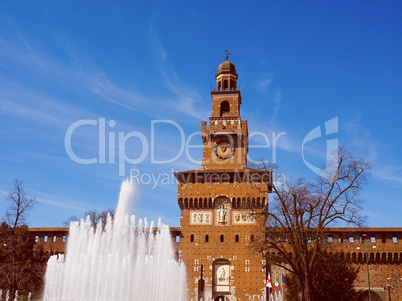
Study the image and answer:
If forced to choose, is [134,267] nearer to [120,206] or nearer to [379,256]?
[120,206]

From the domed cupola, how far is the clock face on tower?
6480 mm

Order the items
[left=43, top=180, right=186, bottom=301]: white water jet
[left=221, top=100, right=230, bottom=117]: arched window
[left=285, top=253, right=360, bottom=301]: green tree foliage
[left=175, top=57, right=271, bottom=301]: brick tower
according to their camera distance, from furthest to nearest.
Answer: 1. [left=221, top=100, right=230, bottom=117]: arched window
2. [left=175, top=57, right=271, bottom=301]: brick tower
3. [left=43, top=180, right=186, bottom=301]: white water jet
4. [left=285, top=253, right=360, bottom=301]: green tree foliage

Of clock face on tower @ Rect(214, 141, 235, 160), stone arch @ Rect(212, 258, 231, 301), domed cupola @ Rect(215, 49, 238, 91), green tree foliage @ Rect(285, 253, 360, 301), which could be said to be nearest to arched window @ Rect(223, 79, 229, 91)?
domed cupola @ Rect(215, 49, 238, 91)

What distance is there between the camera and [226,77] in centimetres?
4806

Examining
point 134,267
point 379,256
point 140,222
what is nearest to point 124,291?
point 134,267

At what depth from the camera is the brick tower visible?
39.8 metres

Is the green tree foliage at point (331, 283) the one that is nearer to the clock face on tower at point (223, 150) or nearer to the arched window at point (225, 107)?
the clock face on tower at point (223, 150)

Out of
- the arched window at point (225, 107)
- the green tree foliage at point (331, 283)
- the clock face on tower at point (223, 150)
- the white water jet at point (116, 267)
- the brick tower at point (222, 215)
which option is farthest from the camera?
the arched window at point (225, 107)

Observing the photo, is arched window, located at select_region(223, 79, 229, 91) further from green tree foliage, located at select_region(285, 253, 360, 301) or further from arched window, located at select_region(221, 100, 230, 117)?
green tree foliage, located at select_region(285, 253, 360, 301)

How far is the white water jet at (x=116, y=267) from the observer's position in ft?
104

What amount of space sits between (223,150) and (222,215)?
7170mm

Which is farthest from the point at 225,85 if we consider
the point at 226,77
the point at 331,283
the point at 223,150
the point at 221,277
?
the point at 331,283

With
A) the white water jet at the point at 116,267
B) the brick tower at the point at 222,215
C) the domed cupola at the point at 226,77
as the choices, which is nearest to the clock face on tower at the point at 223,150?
the brick tower at the point at 222,215

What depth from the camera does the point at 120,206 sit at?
34.0 m
